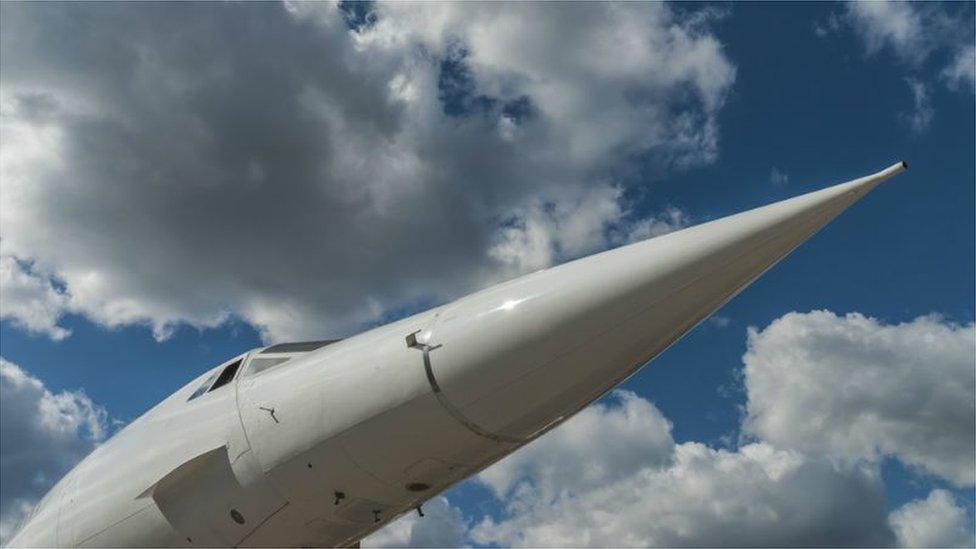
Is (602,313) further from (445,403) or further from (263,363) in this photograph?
(263,363)

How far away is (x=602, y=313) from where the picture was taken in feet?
19.1

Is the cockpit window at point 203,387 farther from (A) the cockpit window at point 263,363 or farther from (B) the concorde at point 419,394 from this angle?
(A) the cockpit window at point 263,363

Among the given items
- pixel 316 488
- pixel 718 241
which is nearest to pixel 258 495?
pixel 316 488

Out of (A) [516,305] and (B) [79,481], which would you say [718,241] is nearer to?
(A) [516,305]

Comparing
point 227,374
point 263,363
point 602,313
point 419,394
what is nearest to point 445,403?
point 419,394

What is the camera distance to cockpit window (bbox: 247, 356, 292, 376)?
8258mm

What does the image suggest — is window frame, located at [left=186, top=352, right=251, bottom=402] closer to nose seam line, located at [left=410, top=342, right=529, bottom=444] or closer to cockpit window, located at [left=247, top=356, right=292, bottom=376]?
cockpit window, located at [left=247, top=356, right=292, bottom=376]

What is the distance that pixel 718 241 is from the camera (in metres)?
5.75

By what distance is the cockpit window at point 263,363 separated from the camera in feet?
27.1

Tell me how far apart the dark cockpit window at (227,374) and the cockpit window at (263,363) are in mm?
267

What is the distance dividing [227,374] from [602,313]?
487cm

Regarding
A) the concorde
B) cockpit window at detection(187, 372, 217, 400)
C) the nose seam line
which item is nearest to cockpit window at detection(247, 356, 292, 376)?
the concorde

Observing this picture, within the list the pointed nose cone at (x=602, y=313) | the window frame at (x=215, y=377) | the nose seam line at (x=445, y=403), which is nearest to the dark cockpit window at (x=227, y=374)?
the window frame at (x=215, y=377)

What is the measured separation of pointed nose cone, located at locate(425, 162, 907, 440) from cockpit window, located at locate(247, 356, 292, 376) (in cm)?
263
